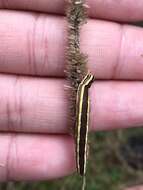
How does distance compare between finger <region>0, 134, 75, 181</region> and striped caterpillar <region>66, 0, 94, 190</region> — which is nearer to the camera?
striped caterpillar <region>66, 0, 94, 190</region>

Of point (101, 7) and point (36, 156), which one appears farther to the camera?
point (36, 156)

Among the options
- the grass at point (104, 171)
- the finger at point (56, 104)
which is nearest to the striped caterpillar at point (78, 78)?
the finger at point (56, 104)

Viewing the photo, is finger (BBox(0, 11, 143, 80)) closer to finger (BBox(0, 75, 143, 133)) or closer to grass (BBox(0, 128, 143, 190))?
finger (BBox(0, 75, 143, 133))

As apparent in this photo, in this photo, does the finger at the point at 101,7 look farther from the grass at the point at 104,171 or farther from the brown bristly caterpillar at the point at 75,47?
the grass at the point at 104,171

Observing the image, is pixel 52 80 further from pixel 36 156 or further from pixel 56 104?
pixel 36 156

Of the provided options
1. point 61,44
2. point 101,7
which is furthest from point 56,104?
point 101,7

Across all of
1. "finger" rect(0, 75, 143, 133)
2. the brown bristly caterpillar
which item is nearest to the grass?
"finger" rect(0, 75, 143, 133)
